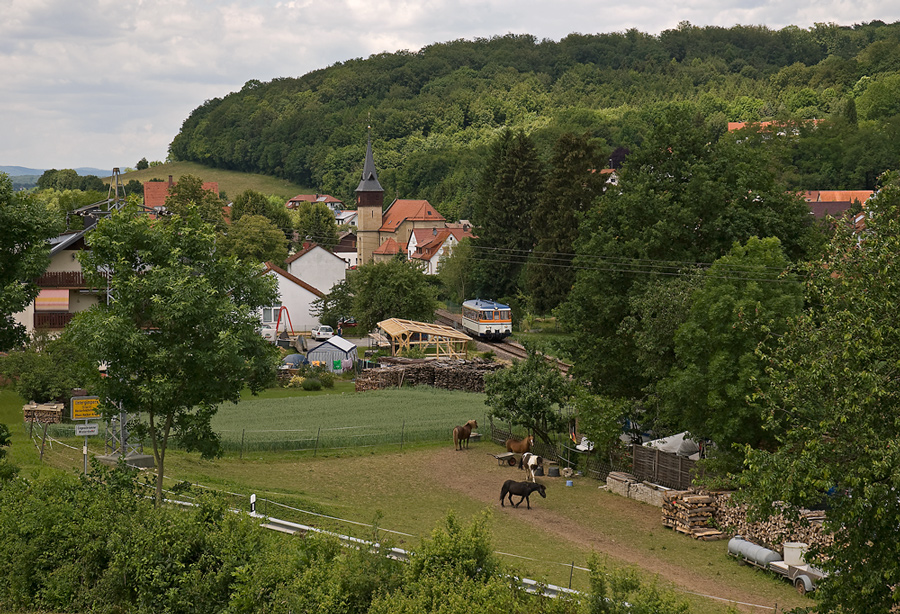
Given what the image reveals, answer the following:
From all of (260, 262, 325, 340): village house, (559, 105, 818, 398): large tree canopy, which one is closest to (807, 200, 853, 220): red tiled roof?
(260, 262, 325, 340): village house

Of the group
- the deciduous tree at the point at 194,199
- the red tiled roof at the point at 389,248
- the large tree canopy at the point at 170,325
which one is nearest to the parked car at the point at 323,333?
the deciduous tree at the point at 194,199

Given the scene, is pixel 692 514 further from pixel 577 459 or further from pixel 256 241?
pixel 256 241

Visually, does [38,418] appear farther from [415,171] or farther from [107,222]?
[415,171]

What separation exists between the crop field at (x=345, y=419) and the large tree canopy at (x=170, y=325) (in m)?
13.7

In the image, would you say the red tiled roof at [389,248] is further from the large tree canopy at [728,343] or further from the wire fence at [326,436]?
the large tree canopy at [728,343]

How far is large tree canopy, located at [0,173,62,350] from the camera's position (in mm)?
22484

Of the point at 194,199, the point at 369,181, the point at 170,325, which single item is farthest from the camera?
the point at 369,181

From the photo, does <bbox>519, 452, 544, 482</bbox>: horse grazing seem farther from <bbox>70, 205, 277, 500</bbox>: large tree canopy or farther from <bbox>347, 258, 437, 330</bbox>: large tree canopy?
<bbox>347, 258, 437, 330</bbox>: large tree canopy

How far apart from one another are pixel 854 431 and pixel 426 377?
39.5 metres

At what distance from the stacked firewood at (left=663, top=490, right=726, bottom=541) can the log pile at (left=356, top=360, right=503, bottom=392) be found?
82.8 feet

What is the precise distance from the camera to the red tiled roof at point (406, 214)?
409 ft

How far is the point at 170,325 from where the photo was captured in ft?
66.6

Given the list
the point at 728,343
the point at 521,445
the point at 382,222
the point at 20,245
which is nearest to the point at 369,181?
the point at 382,222

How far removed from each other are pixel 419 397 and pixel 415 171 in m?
129
